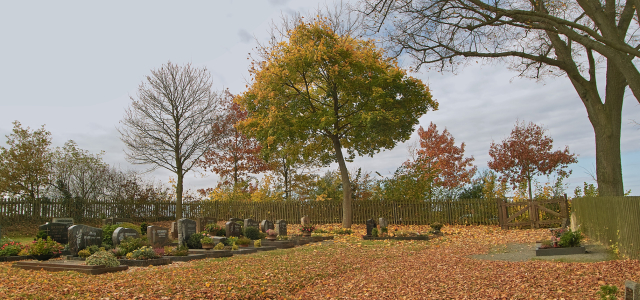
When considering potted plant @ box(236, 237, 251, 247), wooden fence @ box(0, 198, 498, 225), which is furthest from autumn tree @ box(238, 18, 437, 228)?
potted plant @ box(236, 237, 251, 247)

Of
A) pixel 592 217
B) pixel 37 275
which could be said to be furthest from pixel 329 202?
pixel 37 275

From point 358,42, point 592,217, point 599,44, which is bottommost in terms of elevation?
point 592,217

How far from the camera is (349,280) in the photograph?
927 cm

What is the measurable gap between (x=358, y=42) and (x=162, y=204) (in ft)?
59.1

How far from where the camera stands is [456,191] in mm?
28516

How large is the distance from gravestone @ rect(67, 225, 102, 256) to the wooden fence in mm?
15345

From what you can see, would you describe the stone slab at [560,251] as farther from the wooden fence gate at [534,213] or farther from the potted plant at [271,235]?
the wooden fence gate at [534,213]

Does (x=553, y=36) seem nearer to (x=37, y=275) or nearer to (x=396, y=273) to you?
(x=396, y=273)

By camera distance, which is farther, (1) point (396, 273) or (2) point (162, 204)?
(2) point (162, 204)

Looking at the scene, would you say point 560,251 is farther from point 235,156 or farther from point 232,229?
point 235,156

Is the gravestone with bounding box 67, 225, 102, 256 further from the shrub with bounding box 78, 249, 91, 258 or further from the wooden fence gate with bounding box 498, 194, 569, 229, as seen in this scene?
the wooden fence gate with bounding box 498, 194, 569, 229

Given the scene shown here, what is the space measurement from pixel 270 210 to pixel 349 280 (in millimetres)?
21123

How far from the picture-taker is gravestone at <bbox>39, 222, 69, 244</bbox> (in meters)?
16.7

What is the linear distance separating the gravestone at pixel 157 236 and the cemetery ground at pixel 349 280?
4378 mm
